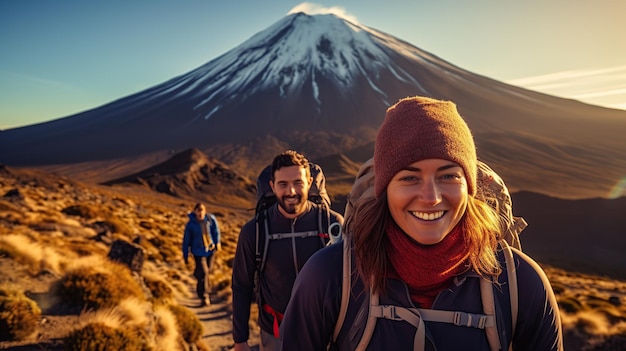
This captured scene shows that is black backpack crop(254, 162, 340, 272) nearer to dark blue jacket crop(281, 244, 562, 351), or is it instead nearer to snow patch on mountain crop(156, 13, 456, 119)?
dark blue jacket crop(281, 244, 562, 351)

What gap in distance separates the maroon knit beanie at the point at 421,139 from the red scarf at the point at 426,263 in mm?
224

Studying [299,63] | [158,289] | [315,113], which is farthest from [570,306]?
[299,63]

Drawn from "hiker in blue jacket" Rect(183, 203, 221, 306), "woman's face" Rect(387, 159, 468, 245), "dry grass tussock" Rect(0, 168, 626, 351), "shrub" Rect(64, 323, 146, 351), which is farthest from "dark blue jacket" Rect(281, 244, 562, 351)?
"hiker in blue jacket" Rect(183, 203, 221, 306)

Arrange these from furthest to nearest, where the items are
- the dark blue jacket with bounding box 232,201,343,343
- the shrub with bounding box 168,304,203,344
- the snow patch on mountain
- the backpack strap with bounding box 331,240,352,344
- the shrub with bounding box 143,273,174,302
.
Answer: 1. the snow patch on mountain
2. the shrub with bounding box 143,273,174,302
3. the shrub with bounding box 168,304,203,344
4. the dark blue jacket with bounding box 232,201,343,343
5. the backpack strap with bounding box 331,240,352,344

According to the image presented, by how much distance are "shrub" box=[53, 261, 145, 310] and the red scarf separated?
16.1ft

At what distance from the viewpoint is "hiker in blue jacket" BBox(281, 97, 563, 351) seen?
1.41 metres

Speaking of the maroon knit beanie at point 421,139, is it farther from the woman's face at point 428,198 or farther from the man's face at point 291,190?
the man's face at point 291,190

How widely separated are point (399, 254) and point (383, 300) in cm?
19

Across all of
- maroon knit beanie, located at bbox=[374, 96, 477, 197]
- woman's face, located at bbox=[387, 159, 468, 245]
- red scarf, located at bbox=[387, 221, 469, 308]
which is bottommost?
red scarf, located at bbox=[387, 221, 469, 308]

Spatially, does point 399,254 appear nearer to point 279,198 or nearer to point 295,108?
point 279,198

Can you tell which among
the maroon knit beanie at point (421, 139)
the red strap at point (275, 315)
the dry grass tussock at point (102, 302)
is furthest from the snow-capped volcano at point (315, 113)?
the maroon knit beanie at point (421, 139)

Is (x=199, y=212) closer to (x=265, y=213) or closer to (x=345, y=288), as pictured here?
(x=265, y=213)

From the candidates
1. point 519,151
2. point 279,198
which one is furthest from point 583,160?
point 279,198

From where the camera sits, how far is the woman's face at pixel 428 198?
1.46 meters
